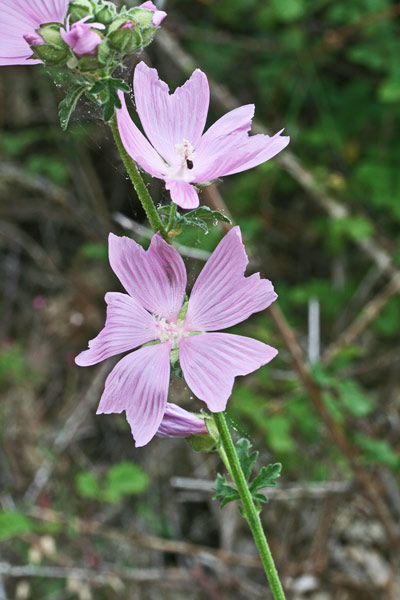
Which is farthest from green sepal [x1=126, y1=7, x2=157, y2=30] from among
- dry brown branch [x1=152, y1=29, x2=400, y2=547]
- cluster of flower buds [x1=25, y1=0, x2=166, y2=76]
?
dry brown branch [x1=152, y1=29, x2=400, y2=547]

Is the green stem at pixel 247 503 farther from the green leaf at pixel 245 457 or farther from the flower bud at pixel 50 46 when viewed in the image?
the flower bud at pixel 50 46

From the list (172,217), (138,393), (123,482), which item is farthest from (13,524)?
(172,217)

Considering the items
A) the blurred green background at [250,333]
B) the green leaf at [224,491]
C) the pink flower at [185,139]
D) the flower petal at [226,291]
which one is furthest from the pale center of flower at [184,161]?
the blurred green background at [250,333]

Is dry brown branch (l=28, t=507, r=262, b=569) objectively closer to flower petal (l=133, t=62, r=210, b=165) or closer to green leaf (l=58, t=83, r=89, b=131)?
flower petal (l=133, t=62, r=210, b=165)

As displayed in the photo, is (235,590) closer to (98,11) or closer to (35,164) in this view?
(98,11)

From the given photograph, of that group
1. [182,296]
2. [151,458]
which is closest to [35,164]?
[151,458]

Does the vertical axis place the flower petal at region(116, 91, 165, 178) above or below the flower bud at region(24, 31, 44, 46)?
below
